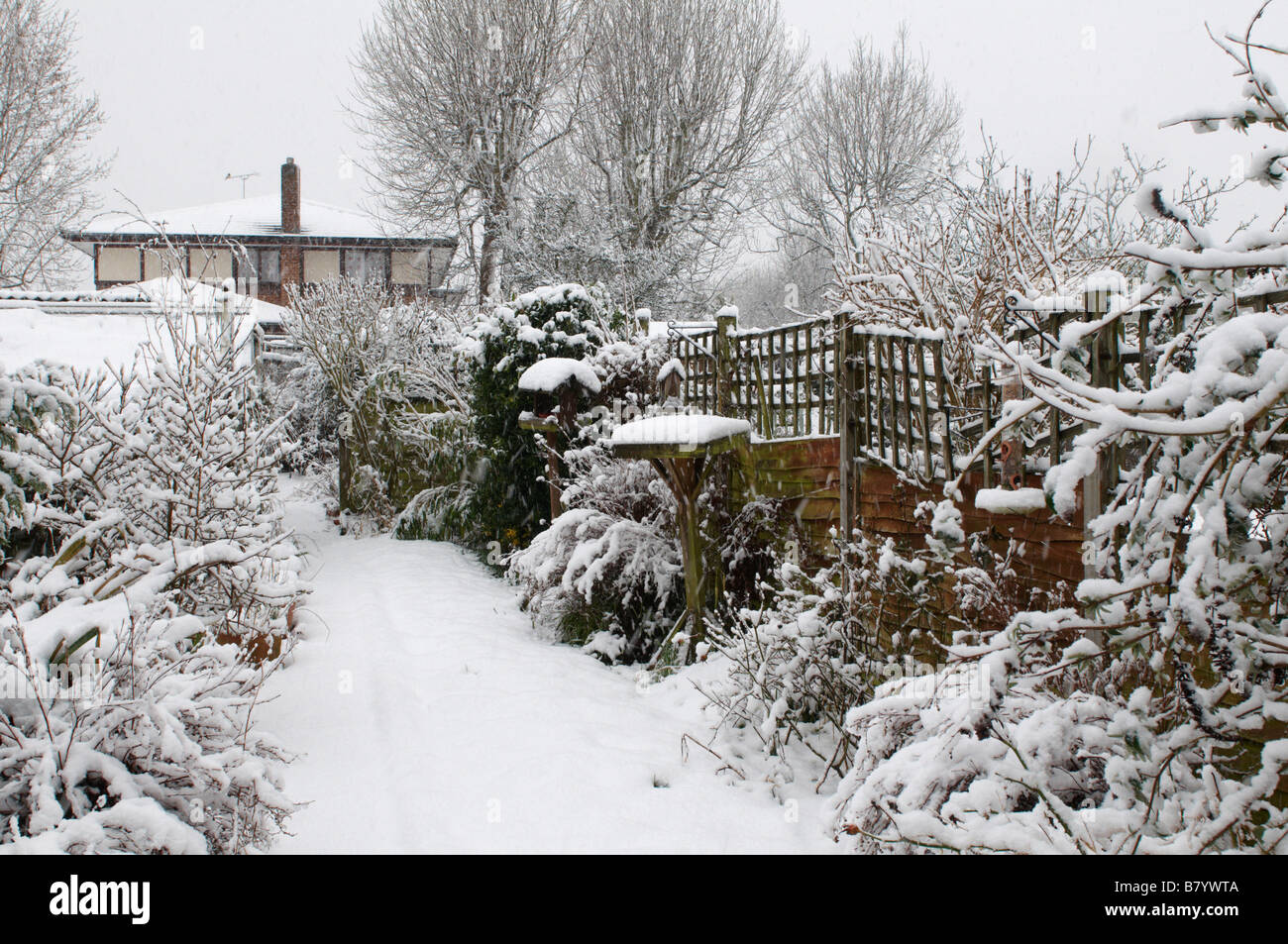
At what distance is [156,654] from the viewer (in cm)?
299

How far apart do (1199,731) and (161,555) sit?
377 cm

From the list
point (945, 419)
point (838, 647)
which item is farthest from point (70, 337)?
point (945, 419)

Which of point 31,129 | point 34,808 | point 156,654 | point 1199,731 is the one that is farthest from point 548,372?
point 31,129

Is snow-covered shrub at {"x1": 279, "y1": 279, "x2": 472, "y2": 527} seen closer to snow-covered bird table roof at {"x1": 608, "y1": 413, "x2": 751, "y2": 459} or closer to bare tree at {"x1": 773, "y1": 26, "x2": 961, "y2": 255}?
snow-covered bird table roof at {"x1": 608, "y1": 413, "x2": 751, "y2": 459}

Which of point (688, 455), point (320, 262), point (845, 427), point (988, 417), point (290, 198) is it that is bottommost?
point (688, 455)

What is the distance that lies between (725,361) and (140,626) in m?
4.30

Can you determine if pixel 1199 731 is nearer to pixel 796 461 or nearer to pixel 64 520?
pixel 796 461

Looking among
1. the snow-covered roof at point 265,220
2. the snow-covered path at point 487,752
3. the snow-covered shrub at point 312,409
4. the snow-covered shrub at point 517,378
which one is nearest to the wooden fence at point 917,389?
the snow-covered path at point 487,752

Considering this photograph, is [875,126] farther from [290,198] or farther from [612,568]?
[290,198]

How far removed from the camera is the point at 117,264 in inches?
1218

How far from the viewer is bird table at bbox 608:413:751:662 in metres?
5.12

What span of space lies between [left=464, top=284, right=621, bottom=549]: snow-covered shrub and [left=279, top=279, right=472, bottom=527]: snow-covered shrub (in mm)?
1545

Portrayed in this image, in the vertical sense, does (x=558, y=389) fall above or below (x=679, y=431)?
above

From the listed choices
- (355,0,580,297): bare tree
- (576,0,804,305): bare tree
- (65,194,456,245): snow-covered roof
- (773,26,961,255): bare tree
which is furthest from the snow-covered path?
(65,194,456,245): snow-covered roof
